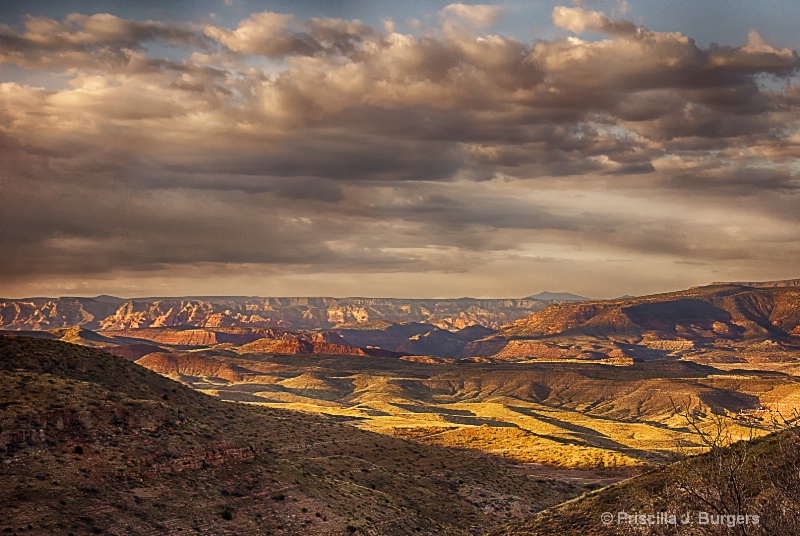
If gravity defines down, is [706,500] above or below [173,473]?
above

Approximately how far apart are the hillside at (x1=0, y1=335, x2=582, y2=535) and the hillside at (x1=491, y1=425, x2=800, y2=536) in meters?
25.1

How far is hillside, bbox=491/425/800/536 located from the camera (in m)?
28.4

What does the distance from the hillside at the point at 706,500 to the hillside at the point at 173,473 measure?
25.1 metres

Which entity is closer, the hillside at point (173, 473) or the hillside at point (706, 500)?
the hillside at point (706, 500)

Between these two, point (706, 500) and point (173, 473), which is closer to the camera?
point (706, 500)

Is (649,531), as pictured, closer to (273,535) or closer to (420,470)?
(273,535)

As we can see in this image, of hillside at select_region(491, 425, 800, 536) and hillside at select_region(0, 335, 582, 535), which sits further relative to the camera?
hillside at select_region(0, 335, 582, 535)

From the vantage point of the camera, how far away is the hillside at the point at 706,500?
2842 centimetres

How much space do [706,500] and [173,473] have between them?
6140cm

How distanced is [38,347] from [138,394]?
51.0 ft

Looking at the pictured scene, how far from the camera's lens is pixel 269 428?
122125 millimetres

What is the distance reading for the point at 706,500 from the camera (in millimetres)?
27641

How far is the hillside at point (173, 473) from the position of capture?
6762 cm

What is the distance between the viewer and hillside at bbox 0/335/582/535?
222 ft
